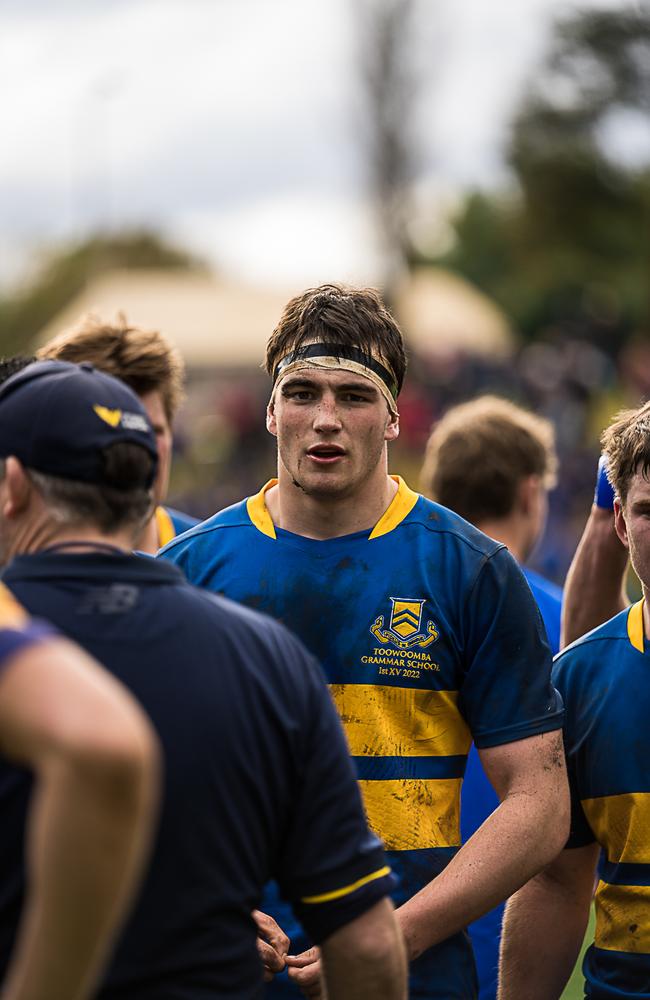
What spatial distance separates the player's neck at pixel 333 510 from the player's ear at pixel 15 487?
1224 millimetres

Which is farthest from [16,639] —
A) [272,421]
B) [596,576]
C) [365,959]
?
[596,576]

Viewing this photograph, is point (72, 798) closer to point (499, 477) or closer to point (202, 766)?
point (202, 766)

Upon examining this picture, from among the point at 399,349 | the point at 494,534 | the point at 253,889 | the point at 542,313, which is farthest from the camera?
the point at 542,313

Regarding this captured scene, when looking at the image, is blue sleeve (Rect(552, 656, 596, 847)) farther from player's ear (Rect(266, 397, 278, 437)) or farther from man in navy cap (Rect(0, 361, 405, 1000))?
man in navy cap (Rect(0, 361, 405, 1000))

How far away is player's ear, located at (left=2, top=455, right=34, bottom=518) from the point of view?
2414 mm

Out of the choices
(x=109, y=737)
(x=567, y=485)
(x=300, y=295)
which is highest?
(x=300, y=295)

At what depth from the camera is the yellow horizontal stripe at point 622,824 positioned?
3.37 meters

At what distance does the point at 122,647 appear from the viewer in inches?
91.3

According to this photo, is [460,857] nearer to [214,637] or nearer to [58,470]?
[214,637]

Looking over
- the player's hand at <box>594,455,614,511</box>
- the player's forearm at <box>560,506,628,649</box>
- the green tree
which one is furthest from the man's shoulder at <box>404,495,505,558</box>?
the green tree

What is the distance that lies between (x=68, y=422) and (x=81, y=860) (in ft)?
2.59

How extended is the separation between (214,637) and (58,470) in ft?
1.22

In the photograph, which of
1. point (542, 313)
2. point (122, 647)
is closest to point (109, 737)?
point (122, 647)

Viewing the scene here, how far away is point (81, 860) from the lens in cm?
190
